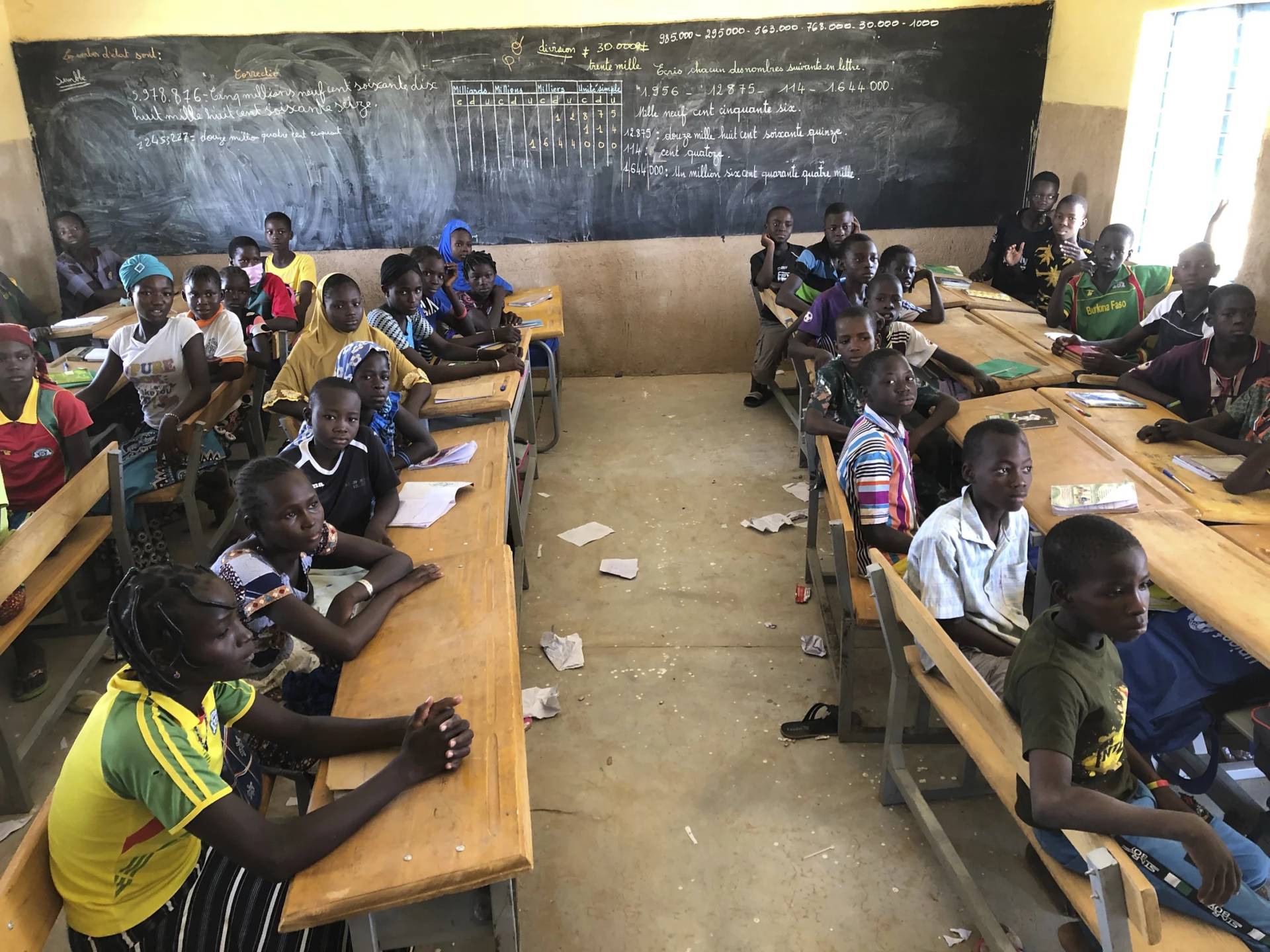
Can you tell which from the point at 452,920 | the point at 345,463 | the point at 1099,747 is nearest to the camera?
the point at 452,920

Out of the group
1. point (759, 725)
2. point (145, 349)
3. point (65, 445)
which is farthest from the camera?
point (145, 349)

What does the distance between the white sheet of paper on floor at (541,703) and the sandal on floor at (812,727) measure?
795mm

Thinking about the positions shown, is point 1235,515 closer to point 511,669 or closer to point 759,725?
point 759,725

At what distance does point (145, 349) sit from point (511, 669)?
2994mm

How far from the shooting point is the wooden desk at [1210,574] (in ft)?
6.63

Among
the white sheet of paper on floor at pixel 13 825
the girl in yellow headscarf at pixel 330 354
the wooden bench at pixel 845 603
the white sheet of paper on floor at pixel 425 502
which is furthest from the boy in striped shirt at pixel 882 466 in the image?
the white sheet of paper on floor at pixel 13 825

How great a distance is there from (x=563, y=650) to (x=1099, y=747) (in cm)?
211

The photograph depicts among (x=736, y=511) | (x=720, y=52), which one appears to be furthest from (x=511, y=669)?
(x=720, y=52)

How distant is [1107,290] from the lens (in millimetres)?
4465

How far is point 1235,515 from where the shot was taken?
2.55 meters

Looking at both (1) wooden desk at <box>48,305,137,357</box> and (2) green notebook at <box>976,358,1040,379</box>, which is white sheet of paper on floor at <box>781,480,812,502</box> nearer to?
(2) green notebook at <box>976,358,1040,379</box>

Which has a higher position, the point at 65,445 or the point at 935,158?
the point at 935,158

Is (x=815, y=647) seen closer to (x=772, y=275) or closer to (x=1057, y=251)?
(x=772, y=275)

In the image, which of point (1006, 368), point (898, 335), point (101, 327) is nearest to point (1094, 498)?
point (1006, 368)
